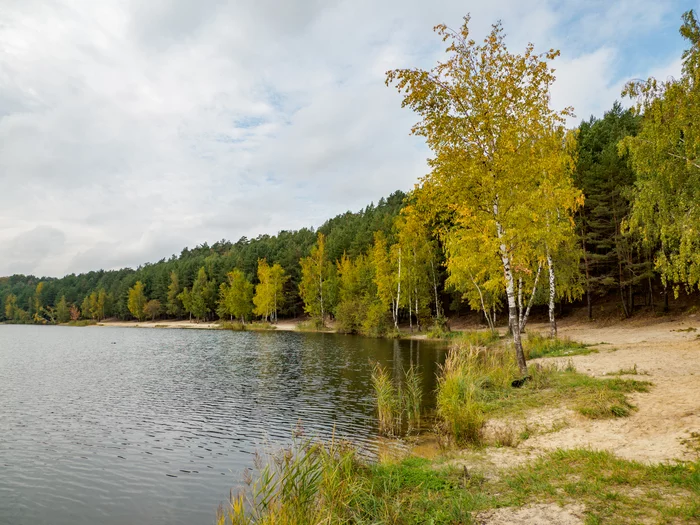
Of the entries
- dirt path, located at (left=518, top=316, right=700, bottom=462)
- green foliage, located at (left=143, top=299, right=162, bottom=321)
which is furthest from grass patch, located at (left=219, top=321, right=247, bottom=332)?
dirt path, located at (left=518, top=316, right=700, bottom=462)

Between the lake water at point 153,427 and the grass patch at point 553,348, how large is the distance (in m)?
5.42

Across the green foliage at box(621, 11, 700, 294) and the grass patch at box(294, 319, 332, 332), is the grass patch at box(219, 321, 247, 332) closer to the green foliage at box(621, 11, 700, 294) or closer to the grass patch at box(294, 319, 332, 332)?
the grass patch at box(294, 319, 332, 332)

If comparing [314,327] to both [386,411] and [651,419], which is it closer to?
[386,411]

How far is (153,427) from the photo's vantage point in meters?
14.5

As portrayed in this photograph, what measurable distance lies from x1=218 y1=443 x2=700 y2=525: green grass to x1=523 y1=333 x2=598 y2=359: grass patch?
48.6ft

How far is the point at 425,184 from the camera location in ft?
53.1

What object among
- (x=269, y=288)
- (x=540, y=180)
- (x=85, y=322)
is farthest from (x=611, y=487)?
(x=85, y=322)

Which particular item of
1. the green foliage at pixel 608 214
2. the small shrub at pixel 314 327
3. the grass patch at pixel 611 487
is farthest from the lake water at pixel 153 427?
the small shrub at pixel 314 327

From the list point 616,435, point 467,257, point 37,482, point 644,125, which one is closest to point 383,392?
point 616,435

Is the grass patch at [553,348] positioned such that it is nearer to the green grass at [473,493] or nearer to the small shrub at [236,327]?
the green grass at [473,493]

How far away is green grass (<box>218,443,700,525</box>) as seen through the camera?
5574 mm

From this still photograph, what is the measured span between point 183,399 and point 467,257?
15.3m

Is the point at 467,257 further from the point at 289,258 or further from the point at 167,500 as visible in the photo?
the point at 289,258

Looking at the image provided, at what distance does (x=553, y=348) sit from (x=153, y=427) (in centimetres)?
1988
